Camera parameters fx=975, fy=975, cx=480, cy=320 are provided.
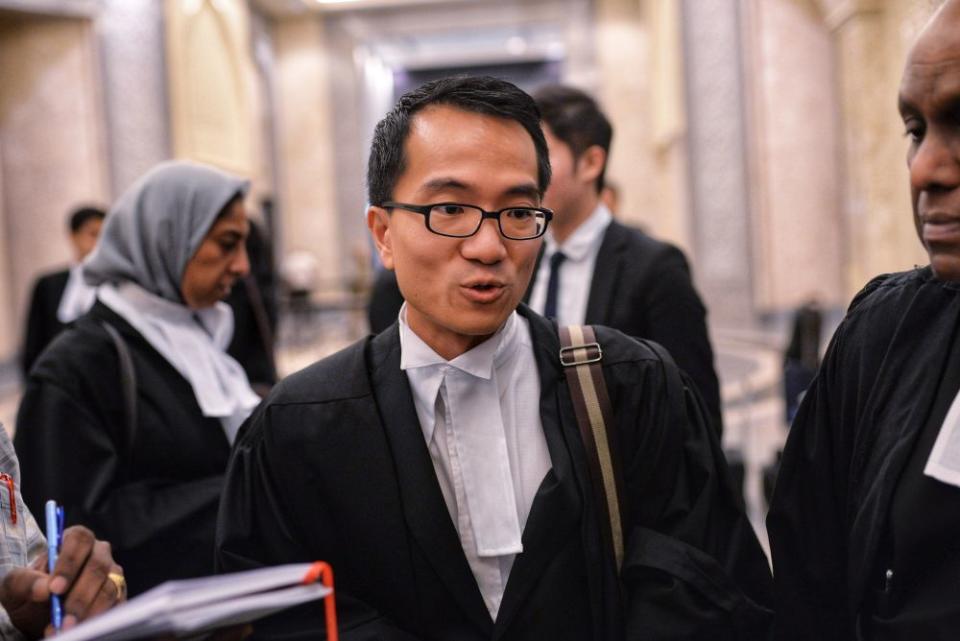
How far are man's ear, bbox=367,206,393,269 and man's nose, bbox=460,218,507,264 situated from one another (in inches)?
8.1

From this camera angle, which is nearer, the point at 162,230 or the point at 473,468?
the point at 473,468

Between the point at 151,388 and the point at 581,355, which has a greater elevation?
the point at 581,355

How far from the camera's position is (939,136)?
1.31m

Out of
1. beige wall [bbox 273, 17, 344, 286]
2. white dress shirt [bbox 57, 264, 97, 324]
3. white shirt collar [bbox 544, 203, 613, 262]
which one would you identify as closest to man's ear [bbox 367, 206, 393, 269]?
white shirt collar [bbox 544, 203, 613, 262]

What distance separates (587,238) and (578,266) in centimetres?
10

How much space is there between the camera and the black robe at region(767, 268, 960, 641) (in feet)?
4.74

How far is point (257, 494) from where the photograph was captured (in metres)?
1.76

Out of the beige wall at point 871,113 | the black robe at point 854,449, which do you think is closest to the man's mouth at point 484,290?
the black robe at point 854,449

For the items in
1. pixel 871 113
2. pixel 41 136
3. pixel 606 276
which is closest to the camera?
pixel 606 276

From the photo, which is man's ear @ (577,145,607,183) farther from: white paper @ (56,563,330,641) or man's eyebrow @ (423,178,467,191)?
white paper @ (56,563,330,641)

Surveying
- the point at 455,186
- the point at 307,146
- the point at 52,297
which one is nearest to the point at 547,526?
the point at 455,186

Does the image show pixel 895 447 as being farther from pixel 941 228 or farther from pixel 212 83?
pixel 212 83

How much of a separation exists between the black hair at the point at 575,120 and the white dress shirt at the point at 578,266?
175 millimetres

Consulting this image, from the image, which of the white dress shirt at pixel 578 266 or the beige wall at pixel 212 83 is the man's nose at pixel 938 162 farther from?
the beige wall at pixel 212 83
